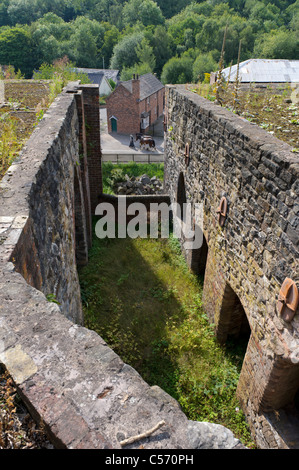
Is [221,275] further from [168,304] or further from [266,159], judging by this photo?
[266,159]

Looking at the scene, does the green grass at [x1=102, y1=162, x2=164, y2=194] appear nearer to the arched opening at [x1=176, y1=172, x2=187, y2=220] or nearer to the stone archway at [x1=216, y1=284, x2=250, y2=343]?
the arched opening at [x1=176, y1=172, x2=187, y2=220]

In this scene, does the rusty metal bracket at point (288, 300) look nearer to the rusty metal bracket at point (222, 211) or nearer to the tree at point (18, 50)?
the rusty metal bracket at point (222, 211)

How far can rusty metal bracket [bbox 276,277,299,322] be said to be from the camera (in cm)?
380

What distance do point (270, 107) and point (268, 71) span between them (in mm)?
10330

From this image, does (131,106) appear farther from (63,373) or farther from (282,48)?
(63,373)

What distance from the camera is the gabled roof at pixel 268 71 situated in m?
15.3

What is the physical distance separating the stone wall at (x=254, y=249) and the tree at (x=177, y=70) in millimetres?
33834

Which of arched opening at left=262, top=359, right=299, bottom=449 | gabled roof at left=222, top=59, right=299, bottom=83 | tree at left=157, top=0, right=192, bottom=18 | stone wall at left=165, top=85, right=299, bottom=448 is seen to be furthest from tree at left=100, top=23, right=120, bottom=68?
arched opening at left=262, top=359, right=299, bottom=449

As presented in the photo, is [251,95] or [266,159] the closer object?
[266,159]

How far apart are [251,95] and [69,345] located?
30.2 ft

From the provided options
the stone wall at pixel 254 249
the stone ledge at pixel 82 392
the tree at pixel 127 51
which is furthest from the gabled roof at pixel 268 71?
the tree at pixel 127 51

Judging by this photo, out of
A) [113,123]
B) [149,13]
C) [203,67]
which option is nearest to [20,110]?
[113,123]
